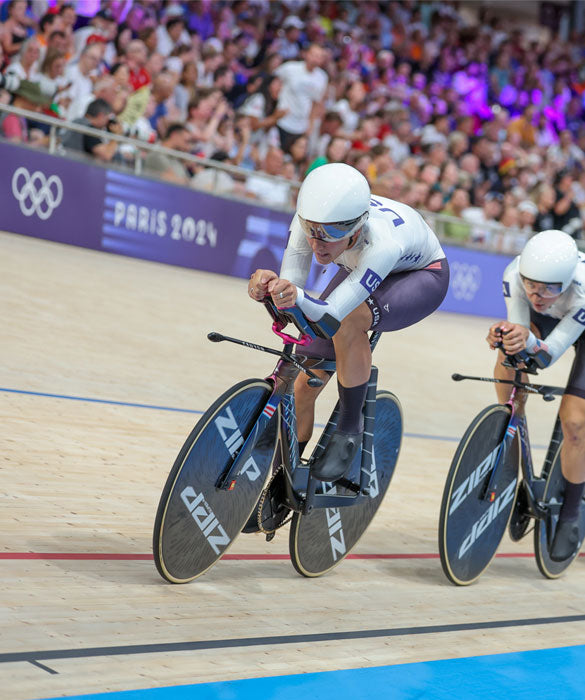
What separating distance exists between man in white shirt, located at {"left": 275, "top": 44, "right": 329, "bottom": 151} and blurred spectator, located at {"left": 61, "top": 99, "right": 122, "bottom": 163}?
7.89 feet

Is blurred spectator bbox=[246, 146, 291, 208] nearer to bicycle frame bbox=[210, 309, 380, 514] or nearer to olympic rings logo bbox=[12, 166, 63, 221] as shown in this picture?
olympic rings logo bbox=[12, 166, 63, 221]

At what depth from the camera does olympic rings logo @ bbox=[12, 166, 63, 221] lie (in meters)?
8.89

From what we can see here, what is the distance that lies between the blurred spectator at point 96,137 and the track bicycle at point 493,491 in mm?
6271

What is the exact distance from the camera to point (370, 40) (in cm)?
1519

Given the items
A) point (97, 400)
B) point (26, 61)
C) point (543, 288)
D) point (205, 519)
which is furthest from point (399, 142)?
point (205, 519)

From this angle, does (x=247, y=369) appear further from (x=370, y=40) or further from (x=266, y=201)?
(x=370, y=40)

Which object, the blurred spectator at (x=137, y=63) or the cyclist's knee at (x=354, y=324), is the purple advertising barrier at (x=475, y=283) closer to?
the blurred spectator at (x=137, y=63)

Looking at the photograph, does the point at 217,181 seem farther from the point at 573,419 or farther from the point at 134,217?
the point at 573,419

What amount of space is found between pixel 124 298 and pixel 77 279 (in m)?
0.46

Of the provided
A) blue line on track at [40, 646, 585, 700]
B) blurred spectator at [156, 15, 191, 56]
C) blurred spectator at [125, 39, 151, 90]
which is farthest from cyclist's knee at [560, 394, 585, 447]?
blurred spectator at [156, 15, 191, 56]

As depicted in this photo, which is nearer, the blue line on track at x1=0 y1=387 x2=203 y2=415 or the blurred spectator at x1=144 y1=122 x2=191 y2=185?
the blue line on track at x1=0 y1=387 x2=203 y2=415

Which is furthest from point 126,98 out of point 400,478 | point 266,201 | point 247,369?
point 400,478

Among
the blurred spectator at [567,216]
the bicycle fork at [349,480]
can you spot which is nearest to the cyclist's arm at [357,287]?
the bicycle fork at [349,480]

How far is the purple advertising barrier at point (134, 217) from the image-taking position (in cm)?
902
